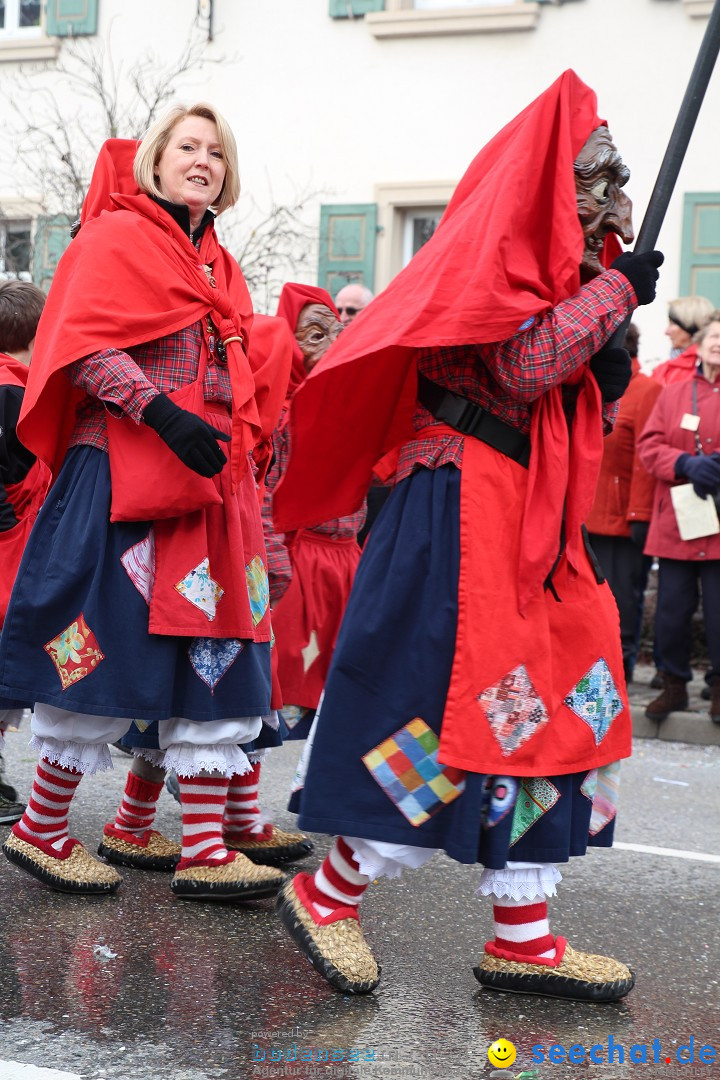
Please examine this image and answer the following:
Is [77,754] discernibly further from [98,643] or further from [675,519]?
[675,519]

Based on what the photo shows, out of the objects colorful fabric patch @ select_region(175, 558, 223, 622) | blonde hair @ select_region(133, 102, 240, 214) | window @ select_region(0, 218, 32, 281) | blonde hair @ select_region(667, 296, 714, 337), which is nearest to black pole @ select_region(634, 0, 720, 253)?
blonde hair @ select_region(133, 102, 240, 214)

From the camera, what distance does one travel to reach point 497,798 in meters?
3.13

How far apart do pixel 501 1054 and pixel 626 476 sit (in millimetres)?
5423

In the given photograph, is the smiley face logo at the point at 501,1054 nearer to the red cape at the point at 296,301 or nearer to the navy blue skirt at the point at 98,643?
the navy blue skirt at the point at 98,643

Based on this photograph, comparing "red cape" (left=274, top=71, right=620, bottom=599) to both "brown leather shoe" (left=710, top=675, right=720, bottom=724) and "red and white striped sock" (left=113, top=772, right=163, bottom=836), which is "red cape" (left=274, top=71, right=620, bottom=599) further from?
"brown leather shoe" (left=710, top=675, right=720, bottom=724)

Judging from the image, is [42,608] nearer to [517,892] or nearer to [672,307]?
[517,892]

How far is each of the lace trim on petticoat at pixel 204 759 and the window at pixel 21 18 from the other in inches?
457

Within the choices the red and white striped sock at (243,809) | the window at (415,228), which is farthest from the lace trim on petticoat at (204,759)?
the window at (415,228)

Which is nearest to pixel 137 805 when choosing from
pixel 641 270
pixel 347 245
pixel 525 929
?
pixel 525 929

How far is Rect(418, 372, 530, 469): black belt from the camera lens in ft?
10.7

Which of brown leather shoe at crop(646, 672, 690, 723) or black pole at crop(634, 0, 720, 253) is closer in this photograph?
black pole at crop(634, 0, 720, 253)

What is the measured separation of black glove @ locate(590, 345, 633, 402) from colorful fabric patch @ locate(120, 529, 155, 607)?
4.17ft

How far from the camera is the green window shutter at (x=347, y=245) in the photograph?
12.8 metres

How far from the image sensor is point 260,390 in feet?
14.3
